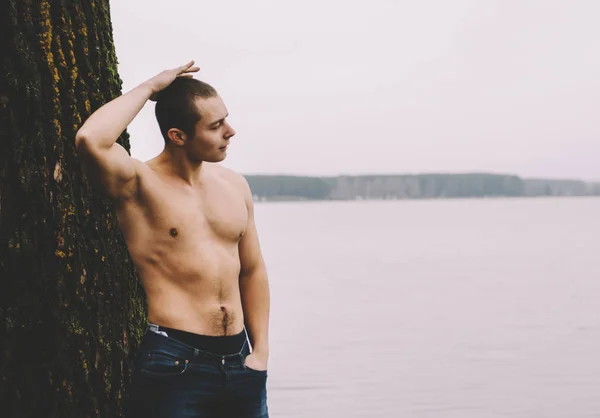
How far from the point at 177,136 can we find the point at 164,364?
33.5 inches

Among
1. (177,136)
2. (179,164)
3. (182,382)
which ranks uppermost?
(177,136)

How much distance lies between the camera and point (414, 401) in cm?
1923

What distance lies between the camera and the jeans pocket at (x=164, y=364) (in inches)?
170

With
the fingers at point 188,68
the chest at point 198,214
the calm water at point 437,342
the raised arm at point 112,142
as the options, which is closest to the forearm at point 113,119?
the raised arm at point 112,142

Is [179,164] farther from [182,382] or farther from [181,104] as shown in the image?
[182,382]

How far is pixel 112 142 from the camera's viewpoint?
4223 millimetres

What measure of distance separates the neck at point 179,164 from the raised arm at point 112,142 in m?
0.22

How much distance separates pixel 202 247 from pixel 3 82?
1.15 meters

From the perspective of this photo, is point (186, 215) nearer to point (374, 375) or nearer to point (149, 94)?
point (149, 94)

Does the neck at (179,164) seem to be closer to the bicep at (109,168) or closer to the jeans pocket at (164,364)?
the bicep at (109,168)

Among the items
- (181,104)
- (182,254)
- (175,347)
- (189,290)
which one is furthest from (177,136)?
(175,347)

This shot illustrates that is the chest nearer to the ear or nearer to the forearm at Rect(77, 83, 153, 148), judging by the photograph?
the ear

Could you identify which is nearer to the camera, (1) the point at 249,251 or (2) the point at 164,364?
(2) the point at 164,364

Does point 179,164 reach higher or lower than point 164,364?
higher
